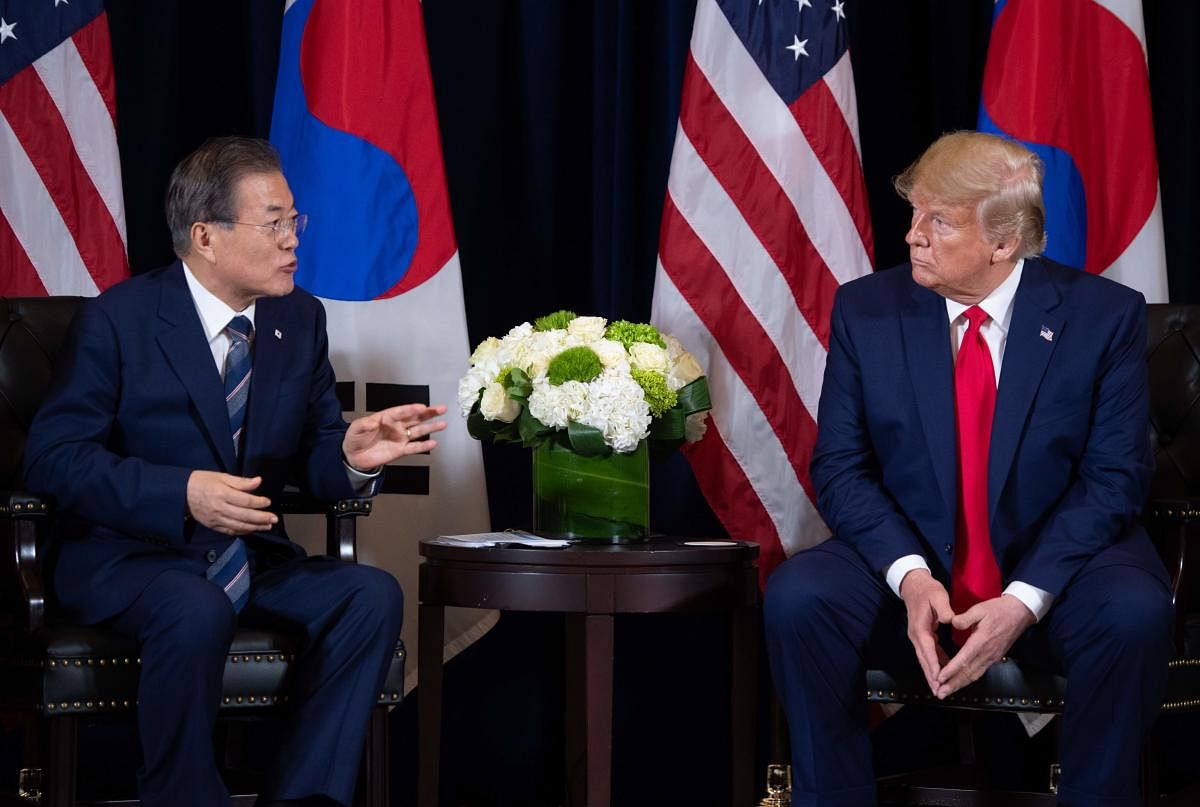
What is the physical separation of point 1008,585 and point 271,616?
1373 mm

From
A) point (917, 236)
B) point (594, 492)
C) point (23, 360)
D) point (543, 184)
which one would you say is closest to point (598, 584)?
point (594, 492)

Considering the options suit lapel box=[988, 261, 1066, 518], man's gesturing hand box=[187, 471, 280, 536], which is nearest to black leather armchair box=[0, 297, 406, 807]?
man's gesturing hand box=[187, 471, 280, 536]

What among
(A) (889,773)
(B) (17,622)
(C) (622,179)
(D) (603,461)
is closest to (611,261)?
(C) (622,179)

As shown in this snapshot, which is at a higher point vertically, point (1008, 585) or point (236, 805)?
point (1008, 585)

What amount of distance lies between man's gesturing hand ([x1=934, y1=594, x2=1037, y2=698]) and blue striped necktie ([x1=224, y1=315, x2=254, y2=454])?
4.61 ft

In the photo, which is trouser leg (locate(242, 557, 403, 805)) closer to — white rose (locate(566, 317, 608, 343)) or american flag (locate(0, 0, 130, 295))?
white rose (locate(566, 317, 608, 343))

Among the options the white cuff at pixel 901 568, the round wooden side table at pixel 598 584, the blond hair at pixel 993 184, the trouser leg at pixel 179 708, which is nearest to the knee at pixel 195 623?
the trouser leg at pixel 179 708

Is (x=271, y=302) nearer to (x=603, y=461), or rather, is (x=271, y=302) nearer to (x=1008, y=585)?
(x=603, y=461)

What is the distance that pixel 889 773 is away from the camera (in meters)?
4.05

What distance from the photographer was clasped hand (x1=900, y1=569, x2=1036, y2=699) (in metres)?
2.56

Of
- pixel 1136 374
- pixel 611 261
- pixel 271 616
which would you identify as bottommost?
pixel 271 616

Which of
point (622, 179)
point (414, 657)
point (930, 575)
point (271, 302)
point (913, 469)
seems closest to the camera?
point (930, 575)

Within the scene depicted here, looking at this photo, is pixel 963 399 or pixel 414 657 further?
pixel 414 657

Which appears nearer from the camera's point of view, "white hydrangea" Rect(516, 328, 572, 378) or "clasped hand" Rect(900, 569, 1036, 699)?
"clasped hand" Rect(900, 569, 1036, 699)
